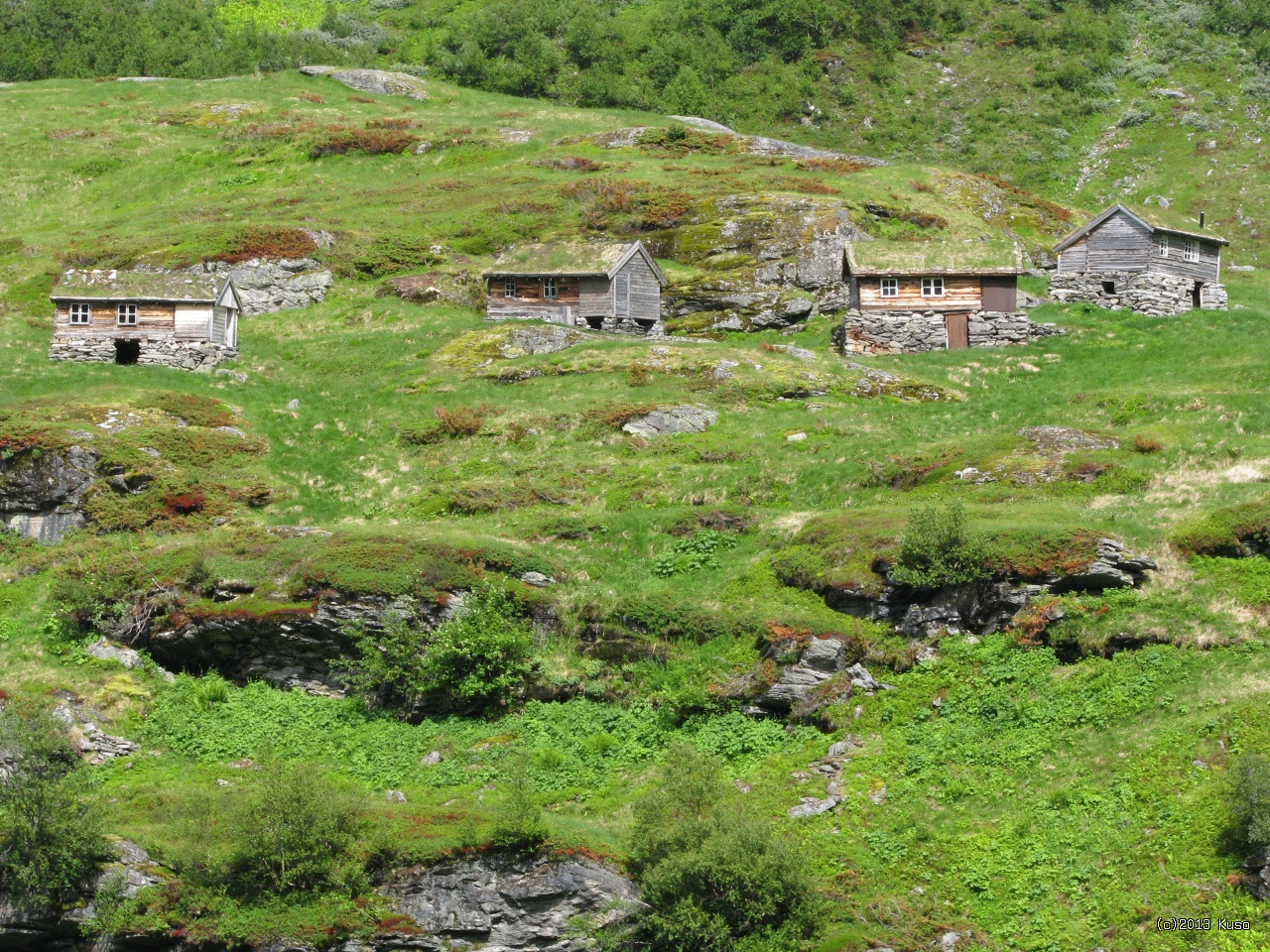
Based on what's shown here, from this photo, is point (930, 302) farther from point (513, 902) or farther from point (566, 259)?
point (513, 902)

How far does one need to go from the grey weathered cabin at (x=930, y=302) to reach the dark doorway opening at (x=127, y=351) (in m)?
33.4

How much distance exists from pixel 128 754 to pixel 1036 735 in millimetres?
22046

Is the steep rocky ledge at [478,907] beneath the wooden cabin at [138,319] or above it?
beneath

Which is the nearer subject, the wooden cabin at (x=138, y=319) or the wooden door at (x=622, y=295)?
the wooden cabin at (x=138, y=319)

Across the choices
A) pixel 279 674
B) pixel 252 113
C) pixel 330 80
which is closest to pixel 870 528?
pixel 279 674

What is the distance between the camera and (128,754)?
34.0 metres

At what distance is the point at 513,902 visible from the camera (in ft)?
89.8

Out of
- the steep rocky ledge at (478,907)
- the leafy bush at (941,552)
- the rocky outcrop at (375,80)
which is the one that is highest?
the rocky outcrop at (375,80)

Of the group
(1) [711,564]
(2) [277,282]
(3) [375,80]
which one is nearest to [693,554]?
(1) [711,564]

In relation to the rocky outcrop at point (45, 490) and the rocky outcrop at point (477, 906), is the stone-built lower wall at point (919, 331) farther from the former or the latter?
the rocky outcrop at point (477, 906)

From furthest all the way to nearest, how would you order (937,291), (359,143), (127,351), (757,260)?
(359,143), (757,260), (937,291), (127,351)

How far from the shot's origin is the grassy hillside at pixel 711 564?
27.8m

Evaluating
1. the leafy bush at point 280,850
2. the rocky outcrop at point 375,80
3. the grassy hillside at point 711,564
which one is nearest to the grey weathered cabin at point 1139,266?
the grassy hillside at point 711,564

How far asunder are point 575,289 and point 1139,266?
28179 mm
